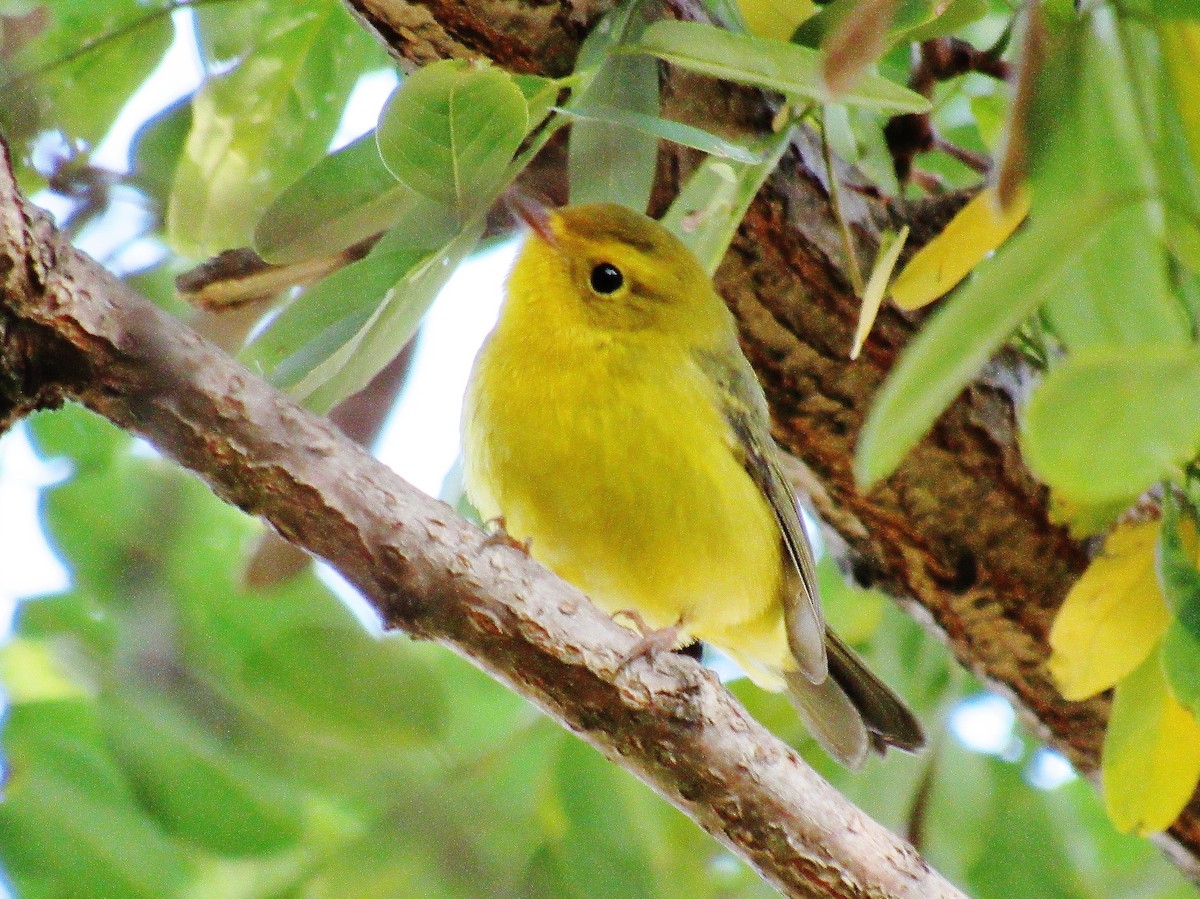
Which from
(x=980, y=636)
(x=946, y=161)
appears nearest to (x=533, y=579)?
(x=980, y=636)

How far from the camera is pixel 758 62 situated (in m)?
1.91

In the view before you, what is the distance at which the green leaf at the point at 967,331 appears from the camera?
3.83ft

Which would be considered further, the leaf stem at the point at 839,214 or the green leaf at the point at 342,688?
the green leaf at the point at 342,688

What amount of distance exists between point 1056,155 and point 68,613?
7.27 ft

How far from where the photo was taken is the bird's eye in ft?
10.2

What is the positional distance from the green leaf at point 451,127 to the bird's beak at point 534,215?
0.95 meters

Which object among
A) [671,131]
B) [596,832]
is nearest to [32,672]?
[596,832]

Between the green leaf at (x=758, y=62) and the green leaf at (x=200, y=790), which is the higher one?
the green leaf at (x=758, y=62)

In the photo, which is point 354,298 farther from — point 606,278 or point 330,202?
point 606,278

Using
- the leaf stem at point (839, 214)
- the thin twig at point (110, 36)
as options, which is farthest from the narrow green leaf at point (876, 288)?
the thin twig at point (110, 36)

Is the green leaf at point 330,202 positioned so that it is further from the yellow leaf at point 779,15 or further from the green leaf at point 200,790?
the green leaf at point 200,790

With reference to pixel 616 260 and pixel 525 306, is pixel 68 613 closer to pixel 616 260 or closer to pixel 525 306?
pixel 525 306

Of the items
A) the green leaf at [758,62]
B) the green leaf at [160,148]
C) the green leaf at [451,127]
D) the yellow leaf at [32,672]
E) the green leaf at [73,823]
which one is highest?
the green leaf at [160,148]

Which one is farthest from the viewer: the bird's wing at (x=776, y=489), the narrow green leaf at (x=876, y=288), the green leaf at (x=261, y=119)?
the bird's wing at (x=776, y=489)
